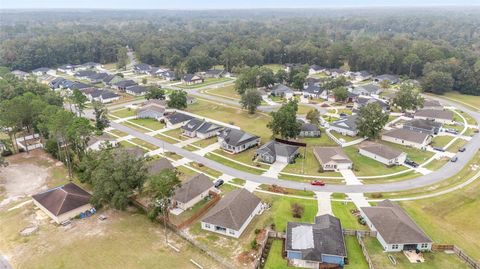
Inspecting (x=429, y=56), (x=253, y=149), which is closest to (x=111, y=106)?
(x=253, y=149)

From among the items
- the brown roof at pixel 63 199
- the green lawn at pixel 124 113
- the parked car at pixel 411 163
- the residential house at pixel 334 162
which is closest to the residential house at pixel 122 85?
the green lawn at pixel 124 113

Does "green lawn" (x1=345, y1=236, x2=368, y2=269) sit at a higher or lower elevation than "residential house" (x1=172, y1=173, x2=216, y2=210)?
lower

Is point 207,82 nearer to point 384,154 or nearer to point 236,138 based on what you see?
point 236,138

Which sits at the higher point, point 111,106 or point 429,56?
point 429,56

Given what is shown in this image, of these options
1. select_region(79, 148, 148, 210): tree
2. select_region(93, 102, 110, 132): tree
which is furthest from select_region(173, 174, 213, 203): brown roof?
select_region(93, 102, 110, 132): tree

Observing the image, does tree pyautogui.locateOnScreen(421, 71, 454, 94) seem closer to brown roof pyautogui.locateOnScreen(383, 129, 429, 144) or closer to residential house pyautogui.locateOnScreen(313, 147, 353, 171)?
brown roof pyautogui.locateOnScreen(383, 129, 429, 144)

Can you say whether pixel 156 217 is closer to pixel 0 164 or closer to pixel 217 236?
pixel 217 236

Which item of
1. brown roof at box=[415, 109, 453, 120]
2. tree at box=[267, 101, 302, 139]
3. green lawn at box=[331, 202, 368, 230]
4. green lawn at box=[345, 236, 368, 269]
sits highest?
tree at box=[267, 101, 302, 139]
